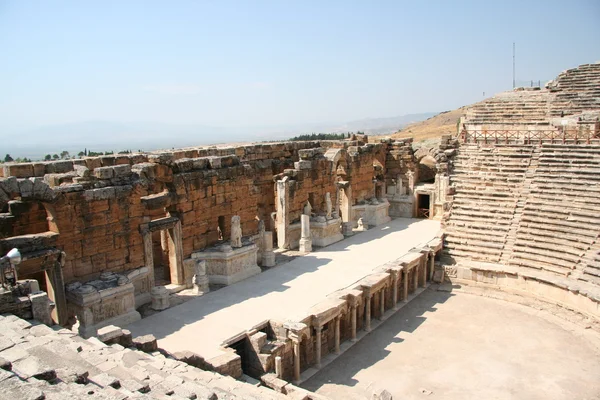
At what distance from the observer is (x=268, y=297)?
13188 millimetres

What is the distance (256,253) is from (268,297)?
2.45 meters

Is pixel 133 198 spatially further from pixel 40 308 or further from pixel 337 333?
pixel 337 333

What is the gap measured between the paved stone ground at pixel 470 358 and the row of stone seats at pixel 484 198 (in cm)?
283

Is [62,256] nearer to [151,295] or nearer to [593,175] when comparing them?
[151,295]

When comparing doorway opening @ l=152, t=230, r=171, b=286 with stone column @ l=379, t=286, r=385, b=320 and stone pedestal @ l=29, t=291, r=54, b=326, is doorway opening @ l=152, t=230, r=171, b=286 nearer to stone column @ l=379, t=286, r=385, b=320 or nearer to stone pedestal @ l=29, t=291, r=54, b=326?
stone pedestal @ l=29, t=291, r=54, b=326

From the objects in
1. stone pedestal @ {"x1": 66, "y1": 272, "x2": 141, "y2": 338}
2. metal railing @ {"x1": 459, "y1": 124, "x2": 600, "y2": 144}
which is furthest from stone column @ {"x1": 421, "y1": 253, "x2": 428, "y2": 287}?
stone pedestal @ {"x1": 66, "y1": 272, "x2": 141, "y2": 338}

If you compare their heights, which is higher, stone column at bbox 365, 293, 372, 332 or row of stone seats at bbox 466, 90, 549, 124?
row of stone seats at bbox 466, 90, 549, 124

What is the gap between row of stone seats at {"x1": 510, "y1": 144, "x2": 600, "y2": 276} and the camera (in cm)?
1569

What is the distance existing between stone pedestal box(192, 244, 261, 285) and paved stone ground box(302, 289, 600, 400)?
4.03 m

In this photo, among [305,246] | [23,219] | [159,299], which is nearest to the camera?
[23,219]

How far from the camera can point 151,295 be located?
12570 millimetres

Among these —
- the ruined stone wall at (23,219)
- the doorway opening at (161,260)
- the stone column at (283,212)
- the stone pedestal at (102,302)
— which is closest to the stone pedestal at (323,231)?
the stone column at (283,212)

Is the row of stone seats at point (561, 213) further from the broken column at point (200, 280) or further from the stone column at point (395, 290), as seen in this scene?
the broken column at point (200, 280)

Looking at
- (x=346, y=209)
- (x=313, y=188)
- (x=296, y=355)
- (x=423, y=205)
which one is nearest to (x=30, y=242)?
(x=296, y=355)
